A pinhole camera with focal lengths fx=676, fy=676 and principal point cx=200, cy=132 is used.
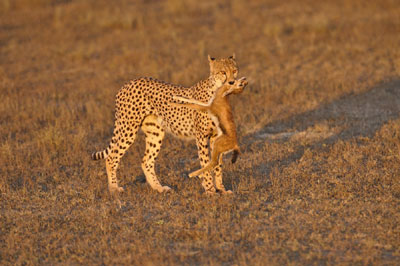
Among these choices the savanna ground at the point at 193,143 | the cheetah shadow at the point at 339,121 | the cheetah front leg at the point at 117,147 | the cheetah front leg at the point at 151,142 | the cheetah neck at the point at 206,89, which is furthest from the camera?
the cheetah shadow at the point at 339,121

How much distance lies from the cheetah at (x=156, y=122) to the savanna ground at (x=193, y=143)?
0.75 feet

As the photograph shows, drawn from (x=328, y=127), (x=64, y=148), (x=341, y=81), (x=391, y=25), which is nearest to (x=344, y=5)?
(x=391, y=25)

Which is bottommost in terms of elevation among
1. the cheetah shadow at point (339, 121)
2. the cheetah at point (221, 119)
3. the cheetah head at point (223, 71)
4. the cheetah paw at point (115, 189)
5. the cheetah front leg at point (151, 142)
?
the cheetah shadow at point (339, 121)

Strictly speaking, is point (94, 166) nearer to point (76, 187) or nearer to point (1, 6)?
point (76, 187)

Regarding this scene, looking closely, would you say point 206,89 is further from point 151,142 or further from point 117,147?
point 117,147

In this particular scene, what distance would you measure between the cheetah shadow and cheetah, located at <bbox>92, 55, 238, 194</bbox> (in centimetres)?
120

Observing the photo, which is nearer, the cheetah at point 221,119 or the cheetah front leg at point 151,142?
the cheetah at point 221,119

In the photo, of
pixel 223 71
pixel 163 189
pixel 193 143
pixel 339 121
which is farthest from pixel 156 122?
pixel 339 121

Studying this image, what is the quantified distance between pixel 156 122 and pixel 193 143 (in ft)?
5.71

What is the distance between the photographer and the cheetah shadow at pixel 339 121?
8.95 m

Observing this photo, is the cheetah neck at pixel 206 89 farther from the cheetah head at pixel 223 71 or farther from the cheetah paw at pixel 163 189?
the cheetah paw at pixel 163 189

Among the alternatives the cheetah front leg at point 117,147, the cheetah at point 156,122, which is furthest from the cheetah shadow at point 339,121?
the cheetah front leg at point 117,147

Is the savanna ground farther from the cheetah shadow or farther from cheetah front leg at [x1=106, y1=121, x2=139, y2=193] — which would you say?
cheetah front leg at [x1=106, y1=121, x2=139, y2=193]

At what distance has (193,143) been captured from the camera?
30.6ft
